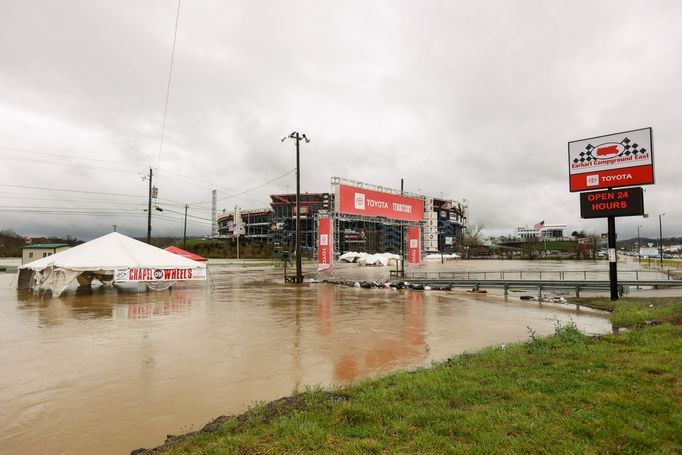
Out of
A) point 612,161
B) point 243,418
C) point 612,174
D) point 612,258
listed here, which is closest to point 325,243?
point 612,258

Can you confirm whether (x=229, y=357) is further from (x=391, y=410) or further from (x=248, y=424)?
(x=391, y=410)

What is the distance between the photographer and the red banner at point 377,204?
1182 inches

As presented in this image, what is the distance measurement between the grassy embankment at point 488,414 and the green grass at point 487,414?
1cm

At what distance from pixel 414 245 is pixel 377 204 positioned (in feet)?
26.5

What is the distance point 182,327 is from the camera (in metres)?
12.9

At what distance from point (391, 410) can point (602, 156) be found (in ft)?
58.2

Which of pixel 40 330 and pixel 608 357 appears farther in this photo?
pixel 40 330

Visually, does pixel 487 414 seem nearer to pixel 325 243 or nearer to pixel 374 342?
pixel 374 342

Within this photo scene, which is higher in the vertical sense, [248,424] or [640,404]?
[640,404]

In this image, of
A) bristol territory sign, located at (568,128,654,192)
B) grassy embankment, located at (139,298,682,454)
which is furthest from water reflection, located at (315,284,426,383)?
bristol territory sign, located at (568,128,654,192)

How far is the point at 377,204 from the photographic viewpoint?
33.0 metres

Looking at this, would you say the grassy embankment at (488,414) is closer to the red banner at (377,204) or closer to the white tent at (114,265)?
the white tent at (114,265)

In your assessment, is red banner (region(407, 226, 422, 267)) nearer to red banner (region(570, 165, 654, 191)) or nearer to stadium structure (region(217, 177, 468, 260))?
red banner (region(570, 165, 654, 191))

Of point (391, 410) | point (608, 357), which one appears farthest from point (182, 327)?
point (608, 357)
